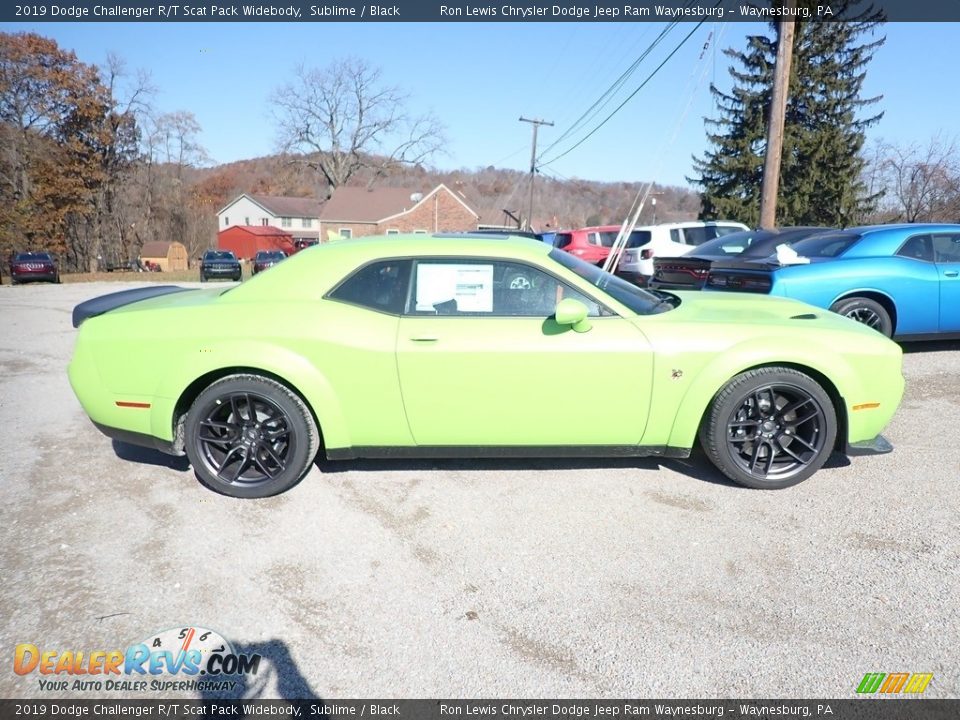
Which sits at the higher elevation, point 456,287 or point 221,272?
point 456,287

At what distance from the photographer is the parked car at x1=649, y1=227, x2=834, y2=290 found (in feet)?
23.2

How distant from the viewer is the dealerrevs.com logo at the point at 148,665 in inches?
77.9

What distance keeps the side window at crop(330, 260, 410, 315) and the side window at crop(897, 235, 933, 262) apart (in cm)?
547

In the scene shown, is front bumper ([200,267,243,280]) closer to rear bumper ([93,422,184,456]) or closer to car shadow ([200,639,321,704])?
rear bumper ([93,422,184,456])

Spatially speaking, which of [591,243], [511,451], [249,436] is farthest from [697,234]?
[249,436]

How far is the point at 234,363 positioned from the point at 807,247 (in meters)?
6.23

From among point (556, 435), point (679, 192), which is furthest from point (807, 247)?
point (679, 192)

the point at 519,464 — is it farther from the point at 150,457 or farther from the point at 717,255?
the point at 717,255

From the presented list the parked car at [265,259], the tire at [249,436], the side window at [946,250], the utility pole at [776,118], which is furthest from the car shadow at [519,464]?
the parked car at [265,259]

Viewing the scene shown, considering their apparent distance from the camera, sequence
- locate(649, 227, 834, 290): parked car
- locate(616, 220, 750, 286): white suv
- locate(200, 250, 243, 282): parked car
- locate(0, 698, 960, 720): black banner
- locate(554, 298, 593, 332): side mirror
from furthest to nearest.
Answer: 1. locate(200, 250, 243, 282): parked car
2. locate(616, 220, 750, 286): white suv
3. locate(649, 227, 834, 290): parked car
4. locate(554, 298, 593, 332): side mirror
5. locate(0, 698, 960, 720): black banner

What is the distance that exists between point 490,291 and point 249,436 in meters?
1.59

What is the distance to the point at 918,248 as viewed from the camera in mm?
5898

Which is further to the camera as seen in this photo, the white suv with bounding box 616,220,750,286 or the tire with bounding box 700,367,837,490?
the white suv with bounding box 616,220,750,286

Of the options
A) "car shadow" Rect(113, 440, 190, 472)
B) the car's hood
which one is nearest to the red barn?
the car's hood
